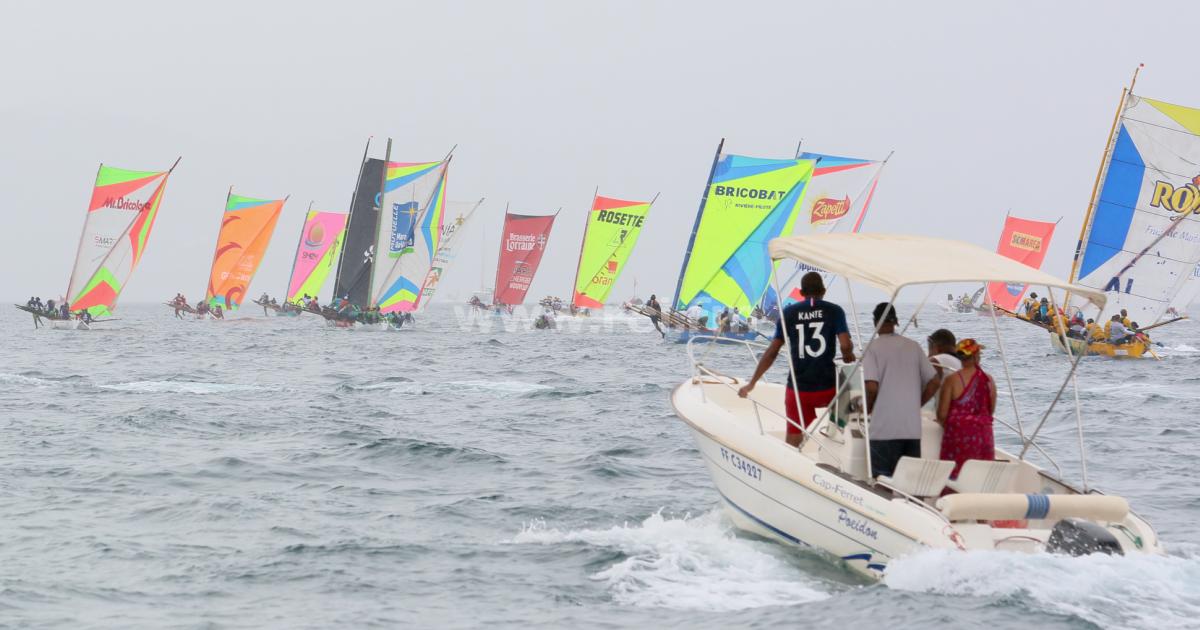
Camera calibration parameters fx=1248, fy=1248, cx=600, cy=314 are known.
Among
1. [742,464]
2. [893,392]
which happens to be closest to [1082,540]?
[893,392]

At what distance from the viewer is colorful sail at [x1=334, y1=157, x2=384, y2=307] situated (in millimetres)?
57125

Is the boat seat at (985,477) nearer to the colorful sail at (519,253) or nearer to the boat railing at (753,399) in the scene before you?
the boat railing at (753,399)

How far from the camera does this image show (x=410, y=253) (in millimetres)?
57094

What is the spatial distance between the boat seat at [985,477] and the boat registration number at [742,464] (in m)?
1.57

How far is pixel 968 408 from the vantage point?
9445 millimetres

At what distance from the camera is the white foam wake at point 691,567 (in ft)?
28.6

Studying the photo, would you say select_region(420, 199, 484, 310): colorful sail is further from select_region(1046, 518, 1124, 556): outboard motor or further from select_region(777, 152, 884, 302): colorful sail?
select_region(1046, 518, 1124, 556): outboard motor

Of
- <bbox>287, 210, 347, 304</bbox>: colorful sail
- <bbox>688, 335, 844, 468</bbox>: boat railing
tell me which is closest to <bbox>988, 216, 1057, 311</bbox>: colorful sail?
<bbox>287, 210, 347, 304</bbox>: colorful sail

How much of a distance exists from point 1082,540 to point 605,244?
179ft

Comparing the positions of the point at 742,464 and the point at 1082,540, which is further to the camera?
the point at 742,464

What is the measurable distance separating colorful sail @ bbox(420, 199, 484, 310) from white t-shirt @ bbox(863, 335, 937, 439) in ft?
200

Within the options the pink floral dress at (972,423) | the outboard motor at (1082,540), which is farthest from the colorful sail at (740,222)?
the outboard motor at (1082,540)

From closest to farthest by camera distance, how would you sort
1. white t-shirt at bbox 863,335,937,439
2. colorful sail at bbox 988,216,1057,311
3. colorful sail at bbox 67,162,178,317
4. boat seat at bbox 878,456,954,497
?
boat seat at bbox 878,456,954,497
white t-shirt at bbox 863,335,937,439
colorful sail at bbox 67,162,178,317
colorful sail at bbox 988,216,1057,311

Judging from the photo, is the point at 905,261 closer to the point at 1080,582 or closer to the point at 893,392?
the point at 893,392
